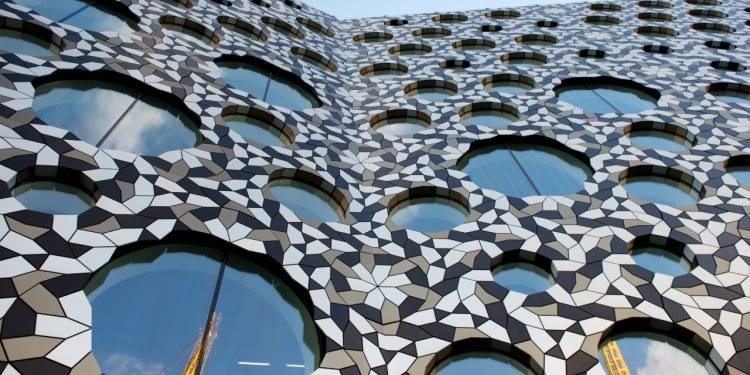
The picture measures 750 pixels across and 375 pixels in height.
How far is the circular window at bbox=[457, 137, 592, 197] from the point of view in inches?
344

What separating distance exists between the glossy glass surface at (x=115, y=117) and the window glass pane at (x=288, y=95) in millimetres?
2208

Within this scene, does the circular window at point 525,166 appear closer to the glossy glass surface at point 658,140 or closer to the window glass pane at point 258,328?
the glossy glass surface at point 658,140

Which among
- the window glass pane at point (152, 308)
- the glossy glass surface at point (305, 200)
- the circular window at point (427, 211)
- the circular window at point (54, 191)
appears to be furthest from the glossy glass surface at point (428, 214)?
the circular window at point (54, 191)

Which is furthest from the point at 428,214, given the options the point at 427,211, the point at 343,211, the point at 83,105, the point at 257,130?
the point at 83,105

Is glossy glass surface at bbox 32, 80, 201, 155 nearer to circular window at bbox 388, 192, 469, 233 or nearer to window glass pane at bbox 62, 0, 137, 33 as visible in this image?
window glass pane at bbox 62, 0, 137, 33

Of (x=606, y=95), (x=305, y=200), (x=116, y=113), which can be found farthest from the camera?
(x=606, y=95)

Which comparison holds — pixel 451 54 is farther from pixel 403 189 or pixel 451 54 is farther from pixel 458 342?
pixel 458 342

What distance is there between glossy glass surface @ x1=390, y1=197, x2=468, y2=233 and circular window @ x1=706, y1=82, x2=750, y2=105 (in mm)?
6572

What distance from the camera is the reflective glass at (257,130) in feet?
29.4

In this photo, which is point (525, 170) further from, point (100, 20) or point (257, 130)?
point (100, 20)

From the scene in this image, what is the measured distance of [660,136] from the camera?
1022 cm

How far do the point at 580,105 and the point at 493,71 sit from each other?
6.76 ft

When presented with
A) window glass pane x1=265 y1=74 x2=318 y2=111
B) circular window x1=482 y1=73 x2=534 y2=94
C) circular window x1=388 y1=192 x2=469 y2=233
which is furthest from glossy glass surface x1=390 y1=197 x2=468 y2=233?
circular window x1=482 y1=73 x2=534 y2=94

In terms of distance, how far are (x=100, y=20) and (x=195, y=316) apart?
19.8 feet
